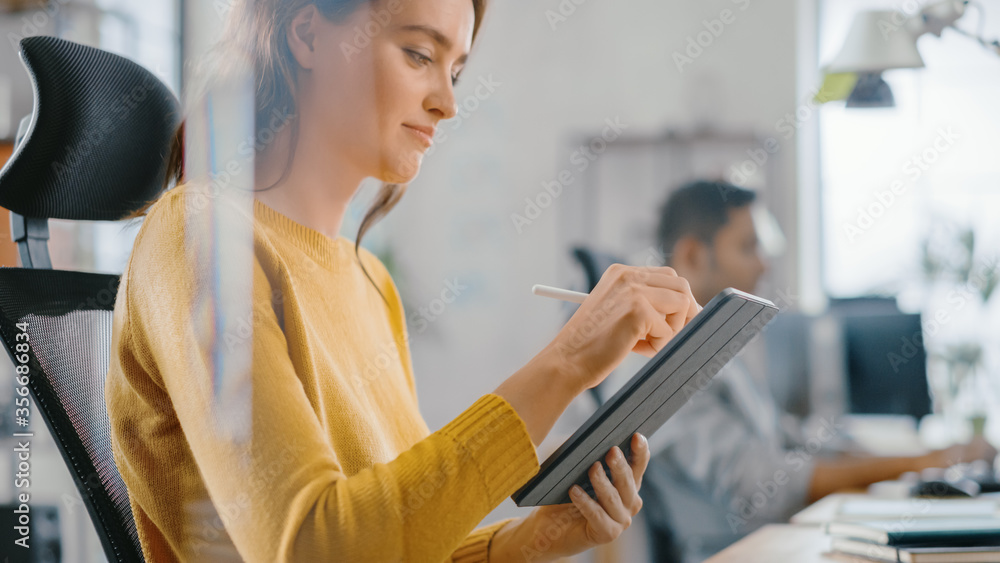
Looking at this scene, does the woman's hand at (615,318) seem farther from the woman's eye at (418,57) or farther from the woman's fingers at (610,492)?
the woman's eye at (418,57)

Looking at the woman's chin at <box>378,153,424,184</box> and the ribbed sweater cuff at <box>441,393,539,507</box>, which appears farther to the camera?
the woman's chin at <box>378,153,424,184</box>

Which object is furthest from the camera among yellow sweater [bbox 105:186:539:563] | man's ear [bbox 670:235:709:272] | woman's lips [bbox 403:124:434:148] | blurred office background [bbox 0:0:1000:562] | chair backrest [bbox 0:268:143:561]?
blurred office background [bbox 0:0:1000:562]

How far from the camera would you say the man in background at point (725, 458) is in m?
1.58

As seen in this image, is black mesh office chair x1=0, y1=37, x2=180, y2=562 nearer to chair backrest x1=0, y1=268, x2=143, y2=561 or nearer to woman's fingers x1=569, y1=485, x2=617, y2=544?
chair backrest x1=0, y1=268, x2=143, y2=561

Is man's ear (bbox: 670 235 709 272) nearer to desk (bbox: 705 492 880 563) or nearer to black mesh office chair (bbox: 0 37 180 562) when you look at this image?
desk (bbox: 705 492 880 563)

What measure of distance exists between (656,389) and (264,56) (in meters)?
0.48

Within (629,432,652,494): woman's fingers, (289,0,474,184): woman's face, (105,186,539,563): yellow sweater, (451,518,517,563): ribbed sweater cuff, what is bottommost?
(451,518,517,563): ribbed sweater cuff

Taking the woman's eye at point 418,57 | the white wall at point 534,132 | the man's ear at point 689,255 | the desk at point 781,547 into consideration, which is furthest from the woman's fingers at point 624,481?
the white wall at point 534,132

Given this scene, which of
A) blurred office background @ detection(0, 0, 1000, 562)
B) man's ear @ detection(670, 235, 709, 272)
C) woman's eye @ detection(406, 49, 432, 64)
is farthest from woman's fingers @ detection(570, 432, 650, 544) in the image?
blurred office background @ detection(0, 0, 1000, 562)

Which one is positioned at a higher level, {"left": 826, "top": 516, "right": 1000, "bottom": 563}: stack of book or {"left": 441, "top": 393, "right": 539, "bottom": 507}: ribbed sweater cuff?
{"left": 441, "top": 393, "right": 539, "bottom": 507}: ribbed sweater cuff

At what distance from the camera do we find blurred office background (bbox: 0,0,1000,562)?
3.06 metres

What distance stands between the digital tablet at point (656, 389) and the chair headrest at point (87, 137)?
485mm

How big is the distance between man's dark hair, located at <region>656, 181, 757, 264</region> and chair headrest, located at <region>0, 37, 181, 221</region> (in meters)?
1.29

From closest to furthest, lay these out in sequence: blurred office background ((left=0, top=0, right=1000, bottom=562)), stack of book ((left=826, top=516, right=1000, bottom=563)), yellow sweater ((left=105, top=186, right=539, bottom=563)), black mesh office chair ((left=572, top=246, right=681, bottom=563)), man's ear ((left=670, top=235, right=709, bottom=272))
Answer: yellow sweater ((left=105, top=186, right=539, bottom=563)) → stack of book ((left=826, top=516, right=1000, bottom=563)) → black mesh office chair ((left=572, top=246, right=681, bottom=563)) → man's ear ((left=670, top=235, right=709, bottom=272)) → blurred office background ((left=0, top=0, right=1000, bottom=562))
